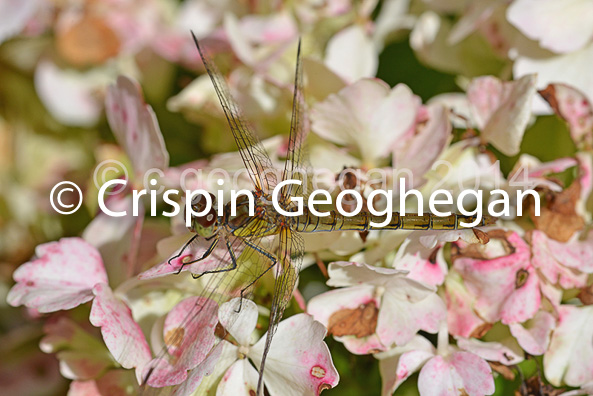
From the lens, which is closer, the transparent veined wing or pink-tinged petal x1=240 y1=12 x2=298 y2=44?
the transparent veined wing

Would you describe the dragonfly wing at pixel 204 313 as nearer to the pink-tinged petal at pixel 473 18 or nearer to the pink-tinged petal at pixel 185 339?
the pink-tinged petal at pixel 185 339

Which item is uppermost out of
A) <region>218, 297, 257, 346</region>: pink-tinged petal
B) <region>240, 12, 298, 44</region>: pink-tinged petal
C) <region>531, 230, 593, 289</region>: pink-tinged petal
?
<region>240, 12, 298, 44</region>: pink-tinged petal

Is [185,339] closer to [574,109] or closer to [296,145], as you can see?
[296,145]

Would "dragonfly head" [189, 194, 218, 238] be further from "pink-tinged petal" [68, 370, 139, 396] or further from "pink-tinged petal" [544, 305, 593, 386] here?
"pink-tinged petal" [544, 305, 593, 386]

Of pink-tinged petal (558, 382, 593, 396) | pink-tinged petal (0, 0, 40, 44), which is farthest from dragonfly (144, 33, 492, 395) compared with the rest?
pink-tinged petal (0, 0, 40, 44)

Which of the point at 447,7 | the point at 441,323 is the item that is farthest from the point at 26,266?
the point at 447,7

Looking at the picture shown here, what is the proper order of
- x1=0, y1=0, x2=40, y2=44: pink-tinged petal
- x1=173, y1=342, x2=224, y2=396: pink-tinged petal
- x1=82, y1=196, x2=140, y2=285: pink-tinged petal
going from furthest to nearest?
x1=0, y1=0, x2=40, y2=44: pink-tinged petal, x1=82, y1=196, x2=140, y2=285: pink-tinged petal, x1=173, y1=342, x2=224, y2=396: pink-tinged petal

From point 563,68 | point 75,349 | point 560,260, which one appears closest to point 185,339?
point 75,349

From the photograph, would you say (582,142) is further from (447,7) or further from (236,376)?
(236,376)

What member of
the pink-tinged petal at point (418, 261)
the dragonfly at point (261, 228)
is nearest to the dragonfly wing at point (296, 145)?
the dragonfly at point (261, 228)
